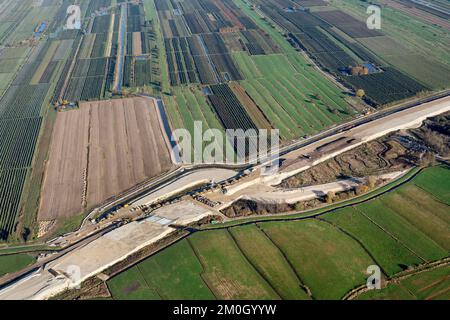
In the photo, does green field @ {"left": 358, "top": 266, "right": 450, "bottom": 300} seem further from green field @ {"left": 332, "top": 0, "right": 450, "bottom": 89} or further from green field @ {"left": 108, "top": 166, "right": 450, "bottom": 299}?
green field @ {"left": 332, "top": 0, "right": 450, "bottom": 89}

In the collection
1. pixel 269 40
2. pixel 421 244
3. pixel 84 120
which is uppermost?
pixel 269 40

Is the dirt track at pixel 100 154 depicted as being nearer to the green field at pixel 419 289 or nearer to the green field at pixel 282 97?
the green field at pixel 282 97

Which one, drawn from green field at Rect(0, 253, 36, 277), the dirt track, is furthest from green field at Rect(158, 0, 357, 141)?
green field at Rect(0, 253, 36, 277)

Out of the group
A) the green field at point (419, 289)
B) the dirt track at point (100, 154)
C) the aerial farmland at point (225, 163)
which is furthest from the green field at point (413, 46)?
the dirt track at point (100, 154)

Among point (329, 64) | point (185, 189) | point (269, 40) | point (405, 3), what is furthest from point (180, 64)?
point (405, 3)

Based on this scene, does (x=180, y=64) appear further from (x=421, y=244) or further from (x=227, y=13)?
(x=421, y=244)

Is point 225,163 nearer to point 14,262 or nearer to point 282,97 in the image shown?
point 282,97

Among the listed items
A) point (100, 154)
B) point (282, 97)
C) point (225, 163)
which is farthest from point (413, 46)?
point (100, 154)
